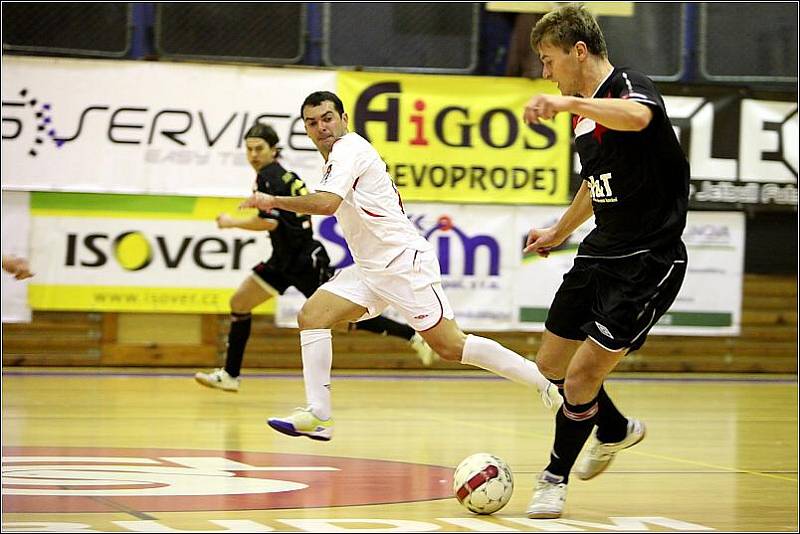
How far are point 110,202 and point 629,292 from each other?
296 inches

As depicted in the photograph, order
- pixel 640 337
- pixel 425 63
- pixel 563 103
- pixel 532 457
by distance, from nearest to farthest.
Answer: pixel 563 103
pixel 640 337
pixel 532 457
pixel 425 63

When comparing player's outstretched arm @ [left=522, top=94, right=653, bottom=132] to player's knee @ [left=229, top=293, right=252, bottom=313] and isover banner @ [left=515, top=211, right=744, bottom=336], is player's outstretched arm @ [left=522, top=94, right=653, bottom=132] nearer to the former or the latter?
player's knee @ [left=229, top=293, right=252, bottom=313]

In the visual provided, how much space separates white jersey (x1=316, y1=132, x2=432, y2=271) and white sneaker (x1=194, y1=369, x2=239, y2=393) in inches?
121

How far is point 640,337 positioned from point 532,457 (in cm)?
220

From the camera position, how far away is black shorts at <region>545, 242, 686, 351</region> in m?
5.04

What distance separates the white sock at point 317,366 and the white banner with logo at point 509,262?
5.37m

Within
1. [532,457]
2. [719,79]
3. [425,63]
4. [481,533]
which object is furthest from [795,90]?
[481,533]

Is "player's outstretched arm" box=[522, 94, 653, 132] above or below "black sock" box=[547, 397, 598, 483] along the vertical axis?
above

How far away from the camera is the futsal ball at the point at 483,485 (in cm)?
509

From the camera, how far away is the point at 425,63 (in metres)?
12.5

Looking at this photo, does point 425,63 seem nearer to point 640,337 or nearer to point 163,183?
point 163,183

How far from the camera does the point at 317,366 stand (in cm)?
659

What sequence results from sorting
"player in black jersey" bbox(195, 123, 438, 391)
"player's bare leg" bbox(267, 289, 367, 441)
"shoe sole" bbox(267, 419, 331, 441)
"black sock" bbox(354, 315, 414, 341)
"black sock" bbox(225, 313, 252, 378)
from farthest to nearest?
1. "black sock" bbox(354, 315, 414, 341)
2. "black sock" bbox(225, 313, 252, 378)
3. "player in black jersey" bbox(195, 123, 438, 391)
4. "player's bare leg" bbox(267, 289, 367, 441)
5. "shoe sole" bbox(267, 419, 331, 441)

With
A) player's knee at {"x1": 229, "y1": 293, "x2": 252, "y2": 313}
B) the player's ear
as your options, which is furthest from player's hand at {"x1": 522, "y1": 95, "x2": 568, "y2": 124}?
player's knee at {"x1": 229, "y1": 293, "x2": 252, "y2": 313}
